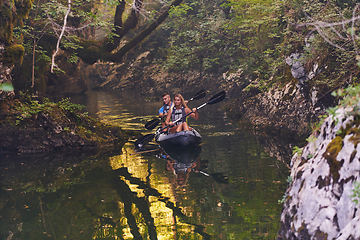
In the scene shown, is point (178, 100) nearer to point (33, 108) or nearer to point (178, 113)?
point (178, 113)

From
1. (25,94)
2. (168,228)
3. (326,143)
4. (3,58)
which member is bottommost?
(168,228)

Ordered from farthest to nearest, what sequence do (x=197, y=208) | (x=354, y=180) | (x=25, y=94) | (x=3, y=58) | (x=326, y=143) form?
(x=25, y=94), (x=3, y=58), (x=197, y=208), (x=326, y=143), (x=354, y=180)

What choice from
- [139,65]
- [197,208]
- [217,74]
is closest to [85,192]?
[197,208]

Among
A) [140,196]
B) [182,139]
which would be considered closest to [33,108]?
[182,139]

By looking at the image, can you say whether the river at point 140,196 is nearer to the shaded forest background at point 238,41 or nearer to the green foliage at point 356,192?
the green foliage at point 356,192

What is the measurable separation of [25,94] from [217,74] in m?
18.3

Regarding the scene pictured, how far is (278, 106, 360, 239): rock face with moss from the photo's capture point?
8.80ft

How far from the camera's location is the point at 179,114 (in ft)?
34.2

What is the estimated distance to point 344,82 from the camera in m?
8.15

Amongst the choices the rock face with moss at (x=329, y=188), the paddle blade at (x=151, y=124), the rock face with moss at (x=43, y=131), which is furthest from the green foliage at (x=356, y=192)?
the paddle blade at (x=151, y=124)

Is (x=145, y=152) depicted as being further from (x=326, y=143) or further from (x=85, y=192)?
(x=326, y=143)

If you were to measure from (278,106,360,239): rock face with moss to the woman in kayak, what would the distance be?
22.0 feet

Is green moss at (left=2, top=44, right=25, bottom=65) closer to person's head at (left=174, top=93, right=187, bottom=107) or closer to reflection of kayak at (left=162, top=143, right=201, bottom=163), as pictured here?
person's head at (left=174, top=93, right=187, bottom=107)

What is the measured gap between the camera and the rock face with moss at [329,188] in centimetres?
268
